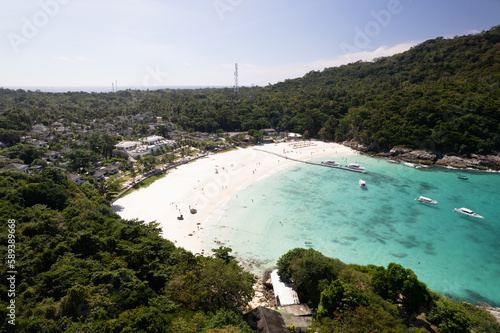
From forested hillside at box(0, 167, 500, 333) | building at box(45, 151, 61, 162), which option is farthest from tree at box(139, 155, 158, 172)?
forested hillside at box(0, 167, 500, 333)

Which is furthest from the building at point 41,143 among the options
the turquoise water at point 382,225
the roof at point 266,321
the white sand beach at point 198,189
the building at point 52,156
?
the roof at point 266,321

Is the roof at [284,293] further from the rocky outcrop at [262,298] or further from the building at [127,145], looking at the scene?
the building at [127,145]

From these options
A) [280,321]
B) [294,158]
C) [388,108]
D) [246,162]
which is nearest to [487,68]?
[388,108]

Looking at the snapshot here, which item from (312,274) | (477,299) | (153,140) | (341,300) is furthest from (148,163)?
(477,299)

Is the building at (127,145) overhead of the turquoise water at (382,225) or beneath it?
overhead

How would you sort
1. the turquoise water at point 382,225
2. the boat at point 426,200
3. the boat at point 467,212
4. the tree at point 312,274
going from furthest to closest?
the boat at point 426,200, the boat at point 467,212, the turquoise water at point 382,225, the tree at point 312,274
